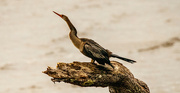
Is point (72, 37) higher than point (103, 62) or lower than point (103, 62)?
higher

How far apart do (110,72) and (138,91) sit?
1.92 feet

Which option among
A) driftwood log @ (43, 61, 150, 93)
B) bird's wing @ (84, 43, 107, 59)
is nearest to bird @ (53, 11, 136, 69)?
bird's wing @ (84, 43, 107, 59)

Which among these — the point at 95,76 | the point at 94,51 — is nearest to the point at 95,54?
the point at 94,51

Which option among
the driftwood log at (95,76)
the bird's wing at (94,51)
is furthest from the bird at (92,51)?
the driftwood log at (95,76)

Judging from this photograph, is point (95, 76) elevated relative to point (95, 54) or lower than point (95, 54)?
lower

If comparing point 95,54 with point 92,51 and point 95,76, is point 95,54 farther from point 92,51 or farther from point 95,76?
point 95,76

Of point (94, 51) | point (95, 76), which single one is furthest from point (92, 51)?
point (95, 76)

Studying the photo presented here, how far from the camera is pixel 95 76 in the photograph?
4.15m

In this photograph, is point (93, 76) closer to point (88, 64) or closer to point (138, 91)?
point (88, 64)

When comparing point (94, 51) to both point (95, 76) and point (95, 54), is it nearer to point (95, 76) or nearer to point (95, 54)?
point (95, 54)

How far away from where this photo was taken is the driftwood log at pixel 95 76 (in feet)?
13.0

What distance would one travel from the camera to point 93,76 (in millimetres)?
4137

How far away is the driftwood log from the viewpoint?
13.0 ft

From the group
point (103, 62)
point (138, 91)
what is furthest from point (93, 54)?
point (138, 91)
